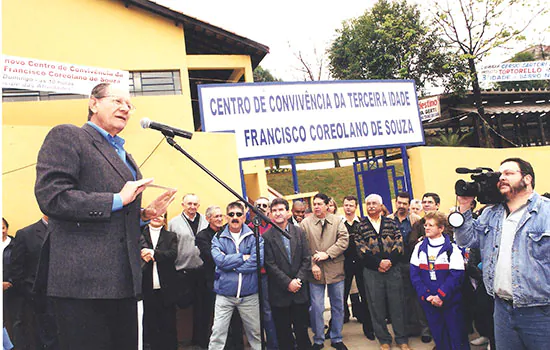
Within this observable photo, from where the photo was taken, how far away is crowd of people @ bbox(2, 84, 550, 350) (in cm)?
175

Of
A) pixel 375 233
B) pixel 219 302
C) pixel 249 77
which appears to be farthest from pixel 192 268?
pixel 249 77

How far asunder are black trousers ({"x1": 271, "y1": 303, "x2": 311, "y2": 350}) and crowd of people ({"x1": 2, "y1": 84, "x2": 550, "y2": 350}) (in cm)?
2

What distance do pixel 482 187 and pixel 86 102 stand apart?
804 cm

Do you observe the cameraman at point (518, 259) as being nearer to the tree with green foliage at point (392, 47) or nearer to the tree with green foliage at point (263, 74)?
the tree with green foliage at point (392, 47)

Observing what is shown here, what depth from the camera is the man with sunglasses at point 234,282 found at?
4.64 m

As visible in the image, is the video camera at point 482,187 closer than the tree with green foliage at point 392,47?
Yes

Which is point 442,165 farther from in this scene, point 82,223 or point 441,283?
point 82,223

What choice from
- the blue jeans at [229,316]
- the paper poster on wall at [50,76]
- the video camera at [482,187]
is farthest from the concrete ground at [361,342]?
the paper poster on wall at [50,76]

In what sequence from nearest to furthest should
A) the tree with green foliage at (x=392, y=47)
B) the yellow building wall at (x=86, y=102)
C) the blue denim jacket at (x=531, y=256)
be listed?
the blue denim jacket at (x=531, y=256) → the yellow building wall at (x=86, y=102) → the tree with green foliage at (x=392, y=47)

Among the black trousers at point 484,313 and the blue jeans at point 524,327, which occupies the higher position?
the blue jeans at point 524,327

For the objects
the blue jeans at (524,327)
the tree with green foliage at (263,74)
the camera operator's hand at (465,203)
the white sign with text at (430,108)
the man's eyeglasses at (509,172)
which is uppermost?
the tree with green foliage at (263,74)

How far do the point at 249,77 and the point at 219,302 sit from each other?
25.8 ft

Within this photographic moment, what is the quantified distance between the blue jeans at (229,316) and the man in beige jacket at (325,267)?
2.62ft

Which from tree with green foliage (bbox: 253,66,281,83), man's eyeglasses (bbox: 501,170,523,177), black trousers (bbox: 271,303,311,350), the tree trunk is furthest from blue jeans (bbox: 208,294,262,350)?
tree with green foliage (bbox: 253,66,281,83)
